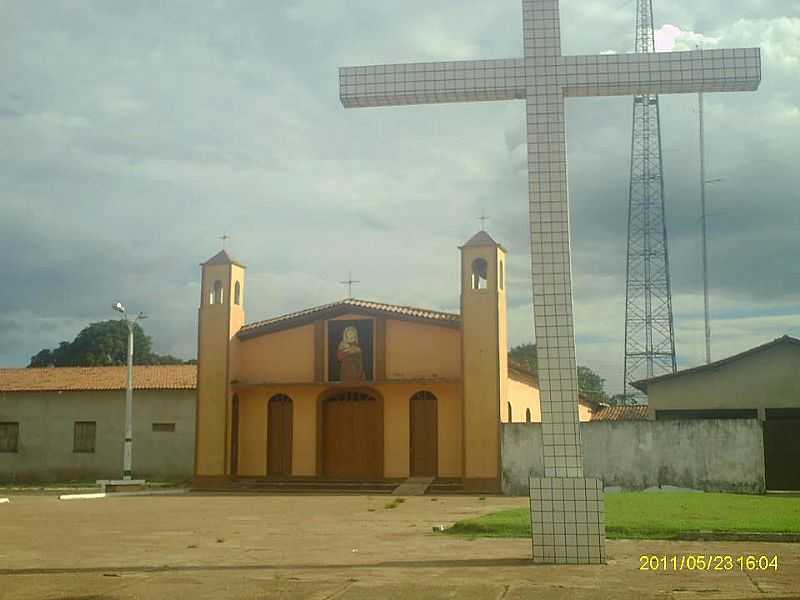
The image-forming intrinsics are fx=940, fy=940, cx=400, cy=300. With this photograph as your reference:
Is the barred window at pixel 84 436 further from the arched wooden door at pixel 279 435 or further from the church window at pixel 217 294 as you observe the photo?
the arched wooden door at pixel 279 435

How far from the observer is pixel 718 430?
2467 centimetres

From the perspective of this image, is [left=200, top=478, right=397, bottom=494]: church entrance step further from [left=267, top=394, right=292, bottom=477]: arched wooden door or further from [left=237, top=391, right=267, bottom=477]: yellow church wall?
[left=267, top=394, right=292, bottom=477]: arched wooden door

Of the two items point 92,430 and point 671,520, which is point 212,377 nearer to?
point 92,430

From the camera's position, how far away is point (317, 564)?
973cm

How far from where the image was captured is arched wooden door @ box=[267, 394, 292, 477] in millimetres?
31562

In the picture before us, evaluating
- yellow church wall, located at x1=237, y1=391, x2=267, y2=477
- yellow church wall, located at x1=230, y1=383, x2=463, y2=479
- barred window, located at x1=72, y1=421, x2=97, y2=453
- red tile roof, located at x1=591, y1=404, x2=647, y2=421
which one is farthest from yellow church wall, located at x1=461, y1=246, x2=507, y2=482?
barred window, located at x1=72, y1=421, x2=97, y2=453

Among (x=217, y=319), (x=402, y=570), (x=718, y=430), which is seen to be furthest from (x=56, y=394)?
(x=402, y=570)

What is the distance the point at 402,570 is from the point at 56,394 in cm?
3114

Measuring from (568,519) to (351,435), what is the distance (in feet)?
74.4

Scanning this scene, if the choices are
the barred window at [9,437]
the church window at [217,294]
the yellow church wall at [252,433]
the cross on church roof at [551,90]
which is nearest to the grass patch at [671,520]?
the cross on church roof at [551,90]

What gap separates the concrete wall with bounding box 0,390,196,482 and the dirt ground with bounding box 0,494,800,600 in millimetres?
19152

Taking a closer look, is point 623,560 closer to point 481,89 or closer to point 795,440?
point 481,89

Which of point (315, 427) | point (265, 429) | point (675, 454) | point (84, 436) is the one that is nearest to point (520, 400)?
point (315, 427)

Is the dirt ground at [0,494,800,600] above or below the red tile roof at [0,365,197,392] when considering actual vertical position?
below
